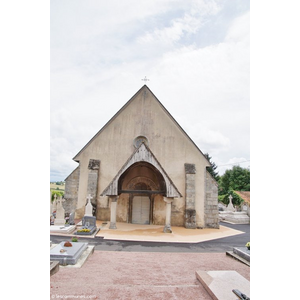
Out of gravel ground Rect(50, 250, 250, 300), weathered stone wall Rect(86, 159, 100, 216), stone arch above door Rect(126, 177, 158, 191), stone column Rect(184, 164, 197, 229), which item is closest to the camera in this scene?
gravel ground Rect(50, 250, 250, 300)

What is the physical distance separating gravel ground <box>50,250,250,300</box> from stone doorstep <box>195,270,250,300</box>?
0.49 feet

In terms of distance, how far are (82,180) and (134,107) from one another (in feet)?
22.6

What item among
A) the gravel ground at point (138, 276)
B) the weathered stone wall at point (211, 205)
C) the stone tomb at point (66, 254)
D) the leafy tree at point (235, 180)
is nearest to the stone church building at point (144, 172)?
the weathered stone wall at point (211, 205)

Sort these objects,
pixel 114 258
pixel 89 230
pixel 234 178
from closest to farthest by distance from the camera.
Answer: pixel 114 258, pixel 89 230, pixel 234 178

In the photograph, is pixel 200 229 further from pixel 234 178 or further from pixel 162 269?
pixel 234 178

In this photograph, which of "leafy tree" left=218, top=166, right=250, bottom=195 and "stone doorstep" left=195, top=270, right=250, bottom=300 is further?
→ "leafy tree" left=218, top=166, right=250, bottom=195

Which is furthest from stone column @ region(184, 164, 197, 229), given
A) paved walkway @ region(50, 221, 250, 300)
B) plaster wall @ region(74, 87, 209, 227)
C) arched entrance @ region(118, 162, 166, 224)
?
paved walkway @ region(50, 221, 250, 300)

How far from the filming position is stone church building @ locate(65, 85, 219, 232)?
16.6 metres

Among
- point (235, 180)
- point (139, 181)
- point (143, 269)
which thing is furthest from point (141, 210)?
point (235, 180)

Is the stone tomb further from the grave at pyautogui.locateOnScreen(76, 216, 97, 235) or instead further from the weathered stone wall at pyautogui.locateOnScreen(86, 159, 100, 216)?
the weathered stone wall at pyautogui.locateOnScreen(86, 159, 100, 216)

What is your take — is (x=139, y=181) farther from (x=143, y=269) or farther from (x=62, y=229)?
(x=143, y=269)

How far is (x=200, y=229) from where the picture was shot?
52.4ft

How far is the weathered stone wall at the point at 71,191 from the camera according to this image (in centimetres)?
1684

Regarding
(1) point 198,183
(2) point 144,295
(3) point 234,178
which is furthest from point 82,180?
(3) point 234,178
